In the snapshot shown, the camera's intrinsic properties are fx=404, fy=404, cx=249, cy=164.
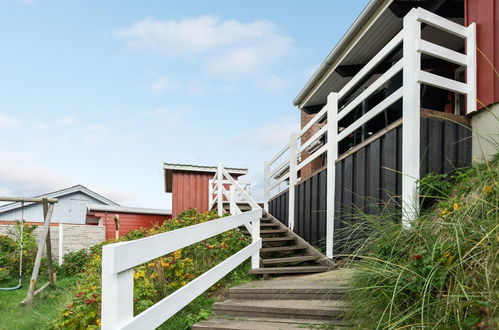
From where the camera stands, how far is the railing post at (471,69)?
16.3 feet

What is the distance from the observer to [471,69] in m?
5.05

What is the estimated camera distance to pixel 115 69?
7863 millimetres

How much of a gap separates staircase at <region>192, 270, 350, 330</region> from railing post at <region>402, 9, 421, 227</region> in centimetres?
129

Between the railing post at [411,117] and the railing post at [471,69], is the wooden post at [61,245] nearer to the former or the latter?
the railing post at [411,117]

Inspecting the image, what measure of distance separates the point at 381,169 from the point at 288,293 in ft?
6.49

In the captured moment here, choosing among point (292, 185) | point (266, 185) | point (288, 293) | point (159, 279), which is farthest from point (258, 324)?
point (266, 185)

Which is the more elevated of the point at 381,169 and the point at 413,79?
the point at 413,79

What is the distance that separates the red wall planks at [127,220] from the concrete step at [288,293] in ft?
36.9

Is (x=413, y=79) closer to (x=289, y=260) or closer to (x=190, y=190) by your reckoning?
(x=289, y=260)

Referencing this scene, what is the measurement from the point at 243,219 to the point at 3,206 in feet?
59.5

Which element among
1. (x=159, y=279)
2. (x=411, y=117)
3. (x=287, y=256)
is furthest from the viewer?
(x=287, y=256)

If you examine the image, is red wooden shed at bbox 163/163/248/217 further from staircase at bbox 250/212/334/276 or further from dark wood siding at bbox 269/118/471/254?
dark wood siding at bbox 269/118/471/254

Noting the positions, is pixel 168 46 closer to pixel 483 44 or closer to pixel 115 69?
pixel 115 69

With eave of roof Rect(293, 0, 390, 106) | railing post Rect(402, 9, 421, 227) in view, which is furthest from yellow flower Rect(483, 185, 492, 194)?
eave of roof Rect(293, 0, 390, 106)
